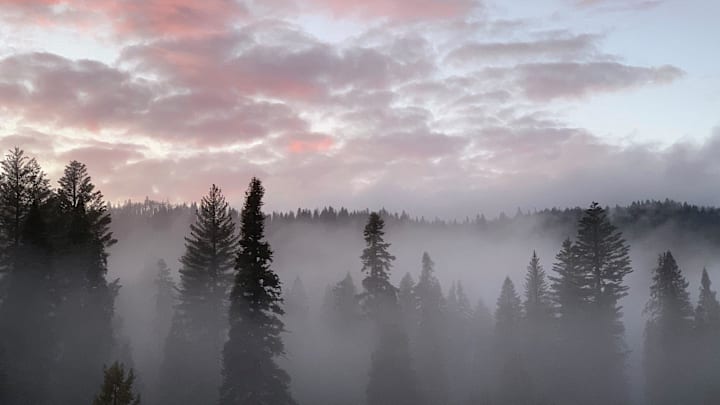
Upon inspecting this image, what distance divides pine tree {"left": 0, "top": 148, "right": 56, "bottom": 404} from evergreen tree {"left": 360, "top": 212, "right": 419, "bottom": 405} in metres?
21.7

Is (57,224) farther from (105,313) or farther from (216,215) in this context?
(216,215)

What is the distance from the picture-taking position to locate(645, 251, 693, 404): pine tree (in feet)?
160

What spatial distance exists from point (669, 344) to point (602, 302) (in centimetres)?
1492

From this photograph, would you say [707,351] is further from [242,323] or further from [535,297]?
[242,323]

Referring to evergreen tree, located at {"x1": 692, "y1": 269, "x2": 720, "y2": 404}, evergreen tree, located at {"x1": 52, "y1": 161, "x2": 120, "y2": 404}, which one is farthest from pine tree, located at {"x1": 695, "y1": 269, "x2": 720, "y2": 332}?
evergreen tree, located at {"x1": 52, "y1": 161, "x2": 120, "y2": 404}

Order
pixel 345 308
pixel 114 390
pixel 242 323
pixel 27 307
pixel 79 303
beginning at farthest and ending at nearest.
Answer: pixel 345 308, pixel 79 303, pixel 27 307, pixel 242 323, pixel 114 390

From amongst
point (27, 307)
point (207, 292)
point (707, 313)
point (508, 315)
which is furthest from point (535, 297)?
point (27, 307)

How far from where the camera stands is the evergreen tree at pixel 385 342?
1812 inches

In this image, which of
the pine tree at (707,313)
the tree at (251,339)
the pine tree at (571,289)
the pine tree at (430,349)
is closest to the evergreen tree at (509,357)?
the pine tree at (430,349)

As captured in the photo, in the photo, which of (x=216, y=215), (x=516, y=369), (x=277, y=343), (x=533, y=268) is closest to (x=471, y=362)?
(x=533, y=268)

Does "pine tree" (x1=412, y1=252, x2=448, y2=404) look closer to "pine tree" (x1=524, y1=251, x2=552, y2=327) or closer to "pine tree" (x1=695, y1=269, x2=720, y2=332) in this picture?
"pine tree" (x1=524, y1=251, x2=552, y2=327)

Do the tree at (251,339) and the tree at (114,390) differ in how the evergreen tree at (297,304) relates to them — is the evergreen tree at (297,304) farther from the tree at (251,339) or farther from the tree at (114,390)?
the tree at (114,390)

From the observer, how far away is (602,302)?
1625 inches

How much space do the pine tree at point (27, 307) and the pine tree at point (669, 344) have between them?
4553 cm
